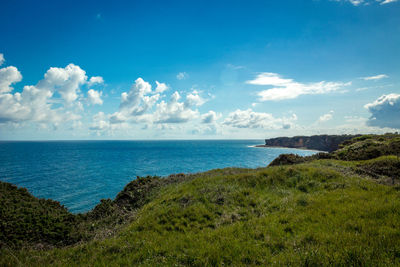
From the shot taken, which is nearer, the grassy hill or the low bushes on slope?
the low bushes on slope

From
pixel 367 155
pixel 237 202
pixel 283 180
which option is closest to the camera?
pixel 237 202

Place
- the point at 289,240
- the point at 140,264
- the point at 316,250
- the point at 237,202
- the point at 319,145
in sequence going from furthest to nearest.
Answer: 1. the point at 319,145
2. the point at 237,202
3. the point at 289,240
4. the point at 140,264
5. the point at 316,250

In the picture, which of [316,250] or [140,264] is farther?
[140,264]

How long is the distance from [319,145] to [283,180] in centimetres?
18856

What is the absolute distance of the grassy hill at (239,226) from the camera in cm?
602

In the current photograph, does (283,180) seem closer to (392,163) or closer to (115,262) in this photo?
(392,163)

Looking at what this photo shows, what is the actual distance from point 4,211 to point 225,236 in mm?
14426

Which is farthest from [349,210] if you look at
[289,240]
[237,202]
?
[237,202]

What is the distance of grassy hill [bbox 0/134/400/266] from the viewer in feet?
19.8

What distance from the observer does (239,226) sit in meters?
8.58

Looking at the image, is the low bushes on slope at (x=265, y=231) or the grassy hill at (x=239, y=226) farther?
the grassy hill at (x=239, y=226)

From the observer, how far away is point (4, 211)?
1212 centimetres

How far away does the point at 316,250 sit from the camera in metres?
5.66

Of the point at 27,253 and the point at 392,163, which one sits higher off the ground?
the point at 392,163
